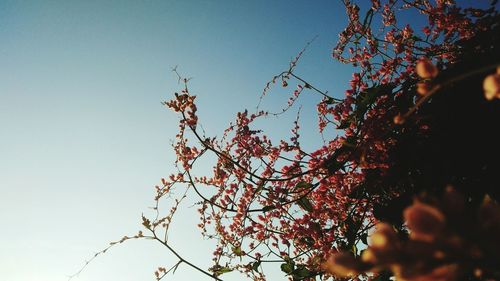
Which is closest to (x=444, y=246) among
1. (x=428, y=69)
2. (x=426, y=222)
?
(x=426, y=222)

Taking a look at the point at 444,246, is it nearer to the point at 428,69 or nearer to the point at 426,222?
the point at 426,222

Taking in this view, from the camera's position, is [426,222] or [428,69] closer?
[426,222]

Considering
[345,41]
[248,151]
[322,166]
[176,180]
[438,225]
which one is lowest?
[438,225]

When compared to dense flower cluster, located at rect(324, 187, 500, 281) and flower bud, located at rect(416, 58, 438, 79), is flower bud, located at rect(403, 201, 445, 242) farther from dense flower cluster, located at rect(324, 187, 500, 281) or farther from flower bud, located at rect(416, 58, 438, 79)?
flower bud, located at rect(416, 58, 438, 79)

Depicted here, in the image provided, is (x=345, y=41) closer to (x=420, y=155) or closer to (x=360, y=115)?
(x=360, y=115)

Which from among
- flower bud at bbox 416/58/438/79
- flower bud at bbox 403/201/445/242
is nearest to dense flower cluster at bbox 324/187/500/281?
flower bud at bbox 403/201/445/242

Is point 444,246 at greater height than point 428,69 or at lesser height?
lesser

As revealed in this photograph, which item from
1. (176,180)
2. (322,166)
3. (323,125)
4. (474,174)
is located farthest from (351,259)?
(323,125)

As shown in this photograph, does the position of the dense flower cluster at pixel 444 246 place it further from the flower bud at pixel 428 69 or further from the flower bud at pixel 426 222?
the flower bud at pixel 428 69

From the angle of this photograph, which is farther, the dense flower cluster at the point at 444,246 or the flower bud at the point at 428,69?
the flower bud at the point at 428,69

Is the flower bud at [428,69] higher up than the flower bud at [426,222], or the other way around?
the flower bud at [428,69]

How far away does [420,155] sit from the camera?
205cm

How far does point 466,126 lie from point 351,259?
5.60 feet

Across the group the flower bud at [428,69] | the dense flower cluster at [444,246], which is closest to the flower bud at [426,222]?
the dense flower cluster at [444,246]
